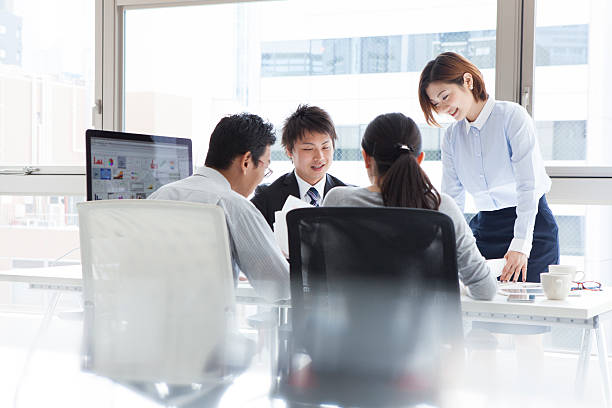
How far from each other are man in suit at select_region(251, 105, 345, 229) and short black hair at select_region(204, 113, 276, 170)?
61cm

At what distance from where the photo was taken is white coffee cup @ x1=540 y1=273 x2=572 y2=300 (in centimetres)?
146

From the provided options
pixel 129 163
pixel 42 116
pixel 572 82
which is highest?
pixel 572 82

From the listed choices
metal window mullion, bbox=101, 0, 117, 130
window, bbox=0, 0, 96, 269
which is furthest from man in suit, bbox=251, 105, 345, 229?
window, bbox=0, 0, 96, 269

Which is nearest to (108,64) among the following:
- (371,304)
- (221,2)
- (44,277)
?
(221,2)

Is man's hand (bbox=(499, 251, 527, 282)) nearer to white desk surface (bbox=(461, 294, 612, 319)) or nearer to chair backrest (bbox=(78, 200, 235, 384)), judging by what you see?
white desk surface (bbox=(461, 294, 612, 319))

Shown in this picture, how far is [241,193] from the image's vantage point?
1.74 meters

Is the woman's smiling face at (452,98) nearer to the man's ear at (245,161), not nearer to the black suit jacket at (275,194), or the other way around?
the black suit jacket at (275,194)

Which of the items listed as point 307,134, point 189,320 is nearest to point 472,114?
point 307,134

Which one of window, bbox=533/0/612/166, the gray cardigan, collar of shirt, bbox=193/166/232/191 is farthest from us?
window, bbox=533/0/612/166

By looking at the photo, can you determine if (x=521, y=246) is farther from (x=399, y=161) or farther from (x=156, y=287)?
(x=156, y=287)

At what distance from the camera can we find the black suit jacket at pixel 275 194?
2.37m

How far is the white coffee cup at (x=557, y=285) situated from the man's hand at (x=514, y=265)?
16.3 inches

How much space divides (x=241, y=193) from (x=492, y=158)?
955 millimetres

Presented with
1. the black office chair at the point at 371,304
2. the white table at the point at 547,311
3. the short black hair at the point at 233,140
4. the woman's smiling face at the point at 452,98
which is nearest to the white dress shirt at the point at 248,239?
the short black hair at the point at 233,140
